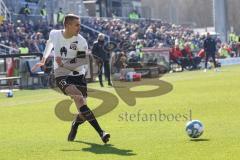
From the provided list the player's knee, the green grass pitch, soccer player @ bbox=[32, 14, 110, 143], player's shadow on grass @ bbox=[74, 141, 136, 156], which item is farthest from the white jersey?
player's shadow on grass @ bbox=[74, 141, 136, 156]

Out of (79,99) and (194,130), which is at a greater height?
(79,99)

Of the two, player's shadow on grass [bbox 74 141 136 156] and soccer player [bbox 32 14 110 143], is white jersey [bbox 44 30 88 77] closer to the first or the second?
soccer player [bbox 32 14 110 143]

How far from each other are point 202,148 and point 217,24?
52.5 meters

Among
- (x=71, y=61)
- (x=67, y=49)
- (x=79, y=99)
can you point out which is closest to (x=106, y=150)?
(x=79, y=99)

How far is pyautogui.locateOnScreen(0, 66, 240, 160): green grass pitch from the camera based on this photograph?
9.20 meters

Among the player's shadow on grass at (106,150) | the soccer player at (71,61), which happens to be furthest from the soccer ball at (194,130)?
the soccer player at (71,61)

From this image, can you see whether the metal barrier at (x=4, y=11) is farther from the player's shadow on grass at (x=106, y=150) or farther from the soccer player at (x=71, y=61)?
the player's shadow on grass at (x=106, y=150)

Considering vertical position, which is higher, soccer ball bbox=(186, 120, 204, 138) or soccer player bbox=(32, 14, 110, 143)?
soccer player bbox=(32, 14, 110, 143)

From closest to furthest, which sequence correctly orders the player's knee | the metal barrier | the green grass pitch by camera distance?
1. the green grass pitch
2. the player's knee
3. the metal barrier

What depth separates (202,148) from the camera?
30.5 ft

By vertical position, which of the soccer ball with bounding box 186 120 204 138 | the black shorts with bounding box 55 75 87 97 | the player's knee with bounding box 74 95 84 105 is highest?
the black shorts with bounding box 55 75 87 97

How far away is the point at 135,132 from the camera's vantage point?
1162cm

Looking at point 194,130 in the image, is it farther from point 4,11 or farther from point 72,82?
point 4,11

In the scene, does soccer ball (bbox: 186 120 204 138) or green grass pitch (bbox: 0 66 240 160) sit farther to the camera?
soccer ball (bbox: 186 120 204 138)
